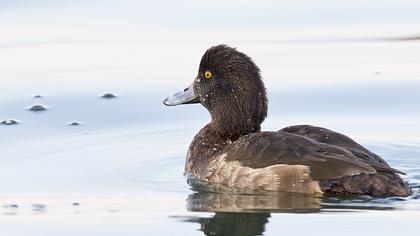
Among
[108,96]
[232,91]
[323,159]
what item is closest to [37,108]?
[108,96]

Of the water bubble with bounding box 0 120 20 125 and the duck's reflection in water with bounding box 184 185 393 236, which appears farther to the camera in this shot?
the water bubble with bounding box 0 120 20 125

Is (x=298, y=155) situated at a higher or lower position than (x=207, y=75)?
lower

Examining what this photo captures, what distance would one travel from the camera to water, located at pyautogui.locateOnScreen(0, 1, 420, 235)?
785cm

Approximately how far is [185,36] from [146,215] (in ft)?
16.5

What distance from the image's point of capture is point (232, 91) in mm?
9539

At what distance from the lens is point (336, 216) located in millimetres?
7816

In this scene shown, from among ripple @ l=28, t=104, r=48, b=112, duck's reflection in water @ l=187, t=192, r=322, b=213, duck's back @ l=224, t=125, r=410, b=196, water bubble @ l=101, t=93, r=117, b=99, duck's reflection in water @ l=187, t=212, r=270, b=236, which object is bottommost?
duck's reflection in water @ l=187, t=212, r=270, b=236

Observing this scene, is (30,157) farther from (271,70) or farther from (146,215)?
(271,70)

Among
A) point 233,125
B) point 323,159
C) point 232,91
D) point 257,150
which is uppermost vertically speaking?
point 232,91

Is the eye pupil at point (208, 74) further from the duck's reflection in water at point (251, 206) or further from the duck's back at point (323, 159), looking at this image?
the duck's reflection in water at point (251, 206)

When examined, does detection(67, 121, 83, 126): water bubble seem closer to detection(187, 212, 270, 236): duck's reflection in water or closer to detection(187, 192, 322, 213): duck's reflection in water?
detection(187, 192, 322, 213): duck's reflection in water

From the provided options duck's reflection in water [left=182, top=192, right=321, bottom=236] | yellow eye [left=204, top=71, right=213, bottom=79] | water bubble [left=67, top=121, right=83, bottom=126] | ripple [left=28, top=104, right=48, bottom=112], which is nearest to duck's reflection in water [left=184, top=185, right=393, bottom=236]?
duck's reflection in water [left=182, top=192, right=321, bottom=236]

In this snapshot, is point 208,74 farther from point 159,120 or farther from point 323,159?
point 323,159

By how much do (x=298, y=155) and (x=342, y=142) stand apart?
1.32 ft
